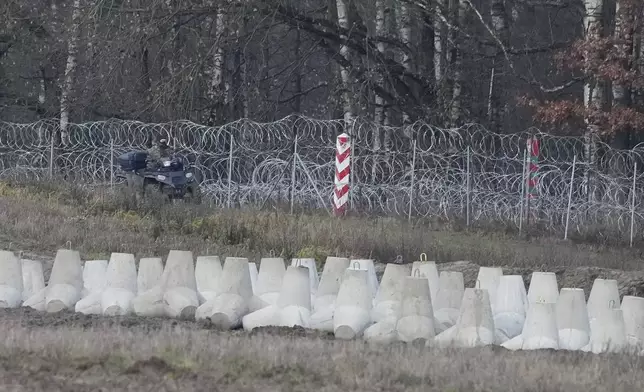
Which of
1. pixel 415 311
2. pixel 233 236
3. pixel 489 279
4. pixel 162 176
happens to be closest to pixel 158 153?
pixel 162 176

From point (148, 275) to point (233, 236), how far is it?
23.1ft

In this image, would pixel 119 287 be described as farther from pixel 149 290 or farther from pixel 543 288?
pixel 543 288

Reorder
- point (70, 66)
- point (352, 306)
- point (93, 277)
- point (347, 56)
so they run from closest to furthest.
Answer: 1. point (352, 306)
2. point (93, 277)
3. point (347, 56)
4. point (70, 66)

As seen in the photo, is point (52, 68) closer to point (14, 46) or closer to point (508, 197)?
point (14, 46)

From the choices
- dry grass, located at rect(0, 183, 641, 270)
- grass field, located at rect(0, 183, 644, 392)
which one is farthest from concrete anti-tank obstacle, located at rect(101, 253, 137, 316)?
dry grass, located at rect(0, 183, 641, 270)

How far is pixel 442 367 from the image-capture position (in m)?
7.64

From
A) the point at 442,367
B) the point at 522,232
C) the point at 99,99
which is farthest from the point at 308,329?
the point at 99,99

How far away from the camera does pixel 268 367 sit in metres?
7.33

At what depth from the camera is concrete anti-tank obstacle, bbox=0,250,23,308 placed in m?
11.6

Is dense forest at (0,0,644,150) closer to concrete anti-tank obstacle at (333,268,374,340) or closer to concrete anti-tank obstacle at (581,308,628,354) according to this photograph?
concrete anti-tank obstacle at (333,268,374,340)

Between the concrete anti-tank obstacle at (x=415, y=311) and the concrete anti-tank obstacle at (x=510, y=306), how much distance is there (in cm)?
88

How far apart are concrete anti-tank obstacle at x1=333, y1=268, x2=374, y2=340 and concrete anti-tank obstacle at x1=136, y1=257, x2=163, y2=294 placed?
72.3 inches

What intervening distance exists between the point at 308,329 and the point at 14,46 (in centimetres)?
3417

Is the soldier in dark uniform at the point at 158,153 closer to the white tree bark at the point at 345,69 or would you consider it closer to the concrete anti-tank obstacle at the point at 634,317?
the white tree bark at the point at 345,69
